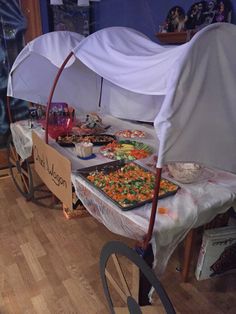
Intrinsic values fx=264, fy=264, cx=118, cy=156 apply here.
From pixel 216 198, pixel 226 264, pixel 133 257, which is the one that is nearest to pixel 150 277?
pixel 133 257

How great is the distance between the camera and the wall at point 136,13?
7.68 ft

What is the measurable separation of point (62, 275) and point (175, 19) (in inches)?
83.0

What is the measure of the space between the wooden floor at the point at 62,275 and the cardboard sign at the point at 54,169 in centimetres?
52

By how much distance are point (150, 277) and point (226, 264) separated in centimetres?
94

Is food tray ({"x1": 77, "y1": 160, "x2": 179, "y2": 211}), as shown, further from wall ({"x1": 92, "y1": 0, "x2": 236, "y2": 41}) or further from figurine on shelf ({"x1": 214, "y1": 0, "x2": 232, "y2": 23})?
wall ({"x1": 92, "y1": 0, "x2": 236, "y2": 41})

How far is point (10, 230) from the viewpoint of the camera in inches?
82.7

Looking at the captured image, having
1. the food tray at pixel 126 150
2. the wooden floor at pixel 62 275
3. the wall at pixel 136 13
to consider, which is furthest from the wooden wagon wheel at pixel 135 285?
the wall at pixel 136 13

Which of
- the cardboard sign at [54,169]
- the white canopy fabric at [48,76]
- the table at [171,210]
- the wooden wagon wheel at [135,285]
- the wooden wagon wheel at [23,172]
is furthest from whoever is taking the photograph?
the wooden wagon wheel at [23,172]

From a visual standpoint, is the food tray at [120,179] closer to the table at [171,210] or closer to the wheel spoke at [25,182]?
the table at [171,210]

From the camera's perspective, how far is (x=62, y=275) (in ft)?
5.55

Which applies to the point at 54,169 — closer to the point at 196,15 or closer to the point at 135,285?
the point at 135,285

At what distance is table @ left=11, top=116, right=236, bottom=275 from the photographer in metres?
1.05

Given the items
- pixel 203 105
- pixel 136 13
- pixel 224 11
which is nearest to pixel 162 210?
pixel 203 105

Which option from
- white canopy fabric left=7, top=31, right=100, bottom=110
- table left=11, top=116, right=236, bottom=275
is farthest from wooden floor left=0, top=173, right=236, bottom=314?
white canopy fabric left=7, top=31, right=100, bottom=110
